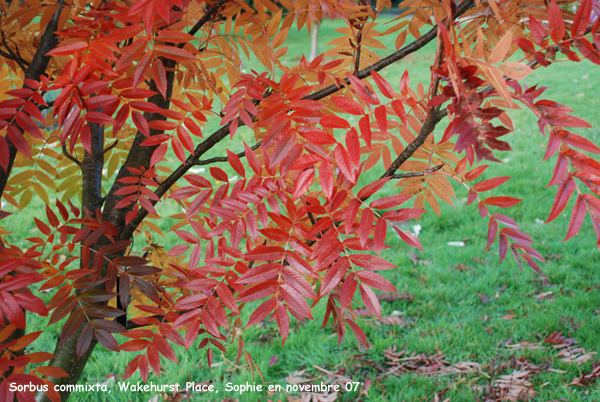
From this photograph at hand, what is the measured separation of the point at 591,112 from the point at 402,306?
4.90 m

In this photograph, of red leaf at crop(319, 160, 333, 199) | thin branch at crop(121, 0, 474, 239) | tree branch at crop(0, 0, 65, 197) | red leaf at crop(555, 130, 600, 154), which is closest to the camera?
red leaf at crop(555, 130, 600, 154)

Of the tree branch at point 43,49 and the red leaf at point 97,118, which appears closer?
the red leaf at point 97,118

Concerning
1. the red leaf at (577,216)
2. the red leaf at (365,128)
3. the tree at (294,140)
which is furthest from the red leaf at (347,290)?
the red leaf at (577,216)

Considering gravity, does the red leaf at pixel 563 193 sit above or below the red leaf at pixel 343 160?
below

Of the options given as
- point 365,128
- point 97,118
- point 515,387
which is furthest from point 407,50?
point 515,387

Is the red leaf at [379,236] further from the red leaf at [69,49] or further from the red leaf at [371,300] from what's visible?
the red leaf at [69,49]

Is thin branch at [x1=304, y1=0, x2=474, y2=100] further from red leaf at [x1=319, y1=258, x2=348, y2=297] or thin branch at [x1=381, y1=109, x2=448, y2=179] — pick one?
red leaf at [x1=319, y1=258, x2=348, y2=297]

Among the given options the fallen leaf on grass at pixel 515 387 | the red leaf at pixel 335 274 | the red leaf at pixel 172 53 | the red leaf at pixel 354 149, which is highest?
the red leaf at pixel 172 53

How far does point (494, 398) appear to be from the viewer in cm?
200

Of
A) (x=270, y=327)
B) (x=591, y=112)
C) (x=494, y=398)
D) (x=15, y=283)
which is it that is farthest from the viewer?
(x=591, y=112)

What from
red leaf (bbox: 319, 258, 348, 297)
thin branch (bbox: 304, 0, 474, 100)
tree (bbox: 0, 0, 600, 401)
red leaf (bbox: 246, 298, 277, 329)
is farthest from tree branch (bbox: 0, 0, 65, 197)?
red leaf (bbox: 319, 258, 348, 297)

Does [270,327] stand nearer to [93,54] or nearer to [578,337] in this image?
[578,337]

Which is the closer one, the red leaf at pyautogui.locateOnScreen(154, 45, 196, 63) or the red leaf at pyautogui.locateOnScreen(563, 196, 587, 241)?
the red leaf at pyautogui.locateOnScreen(563, 196, 587, 241)

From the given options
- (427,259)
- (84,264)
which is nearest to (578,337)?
(427,259)
